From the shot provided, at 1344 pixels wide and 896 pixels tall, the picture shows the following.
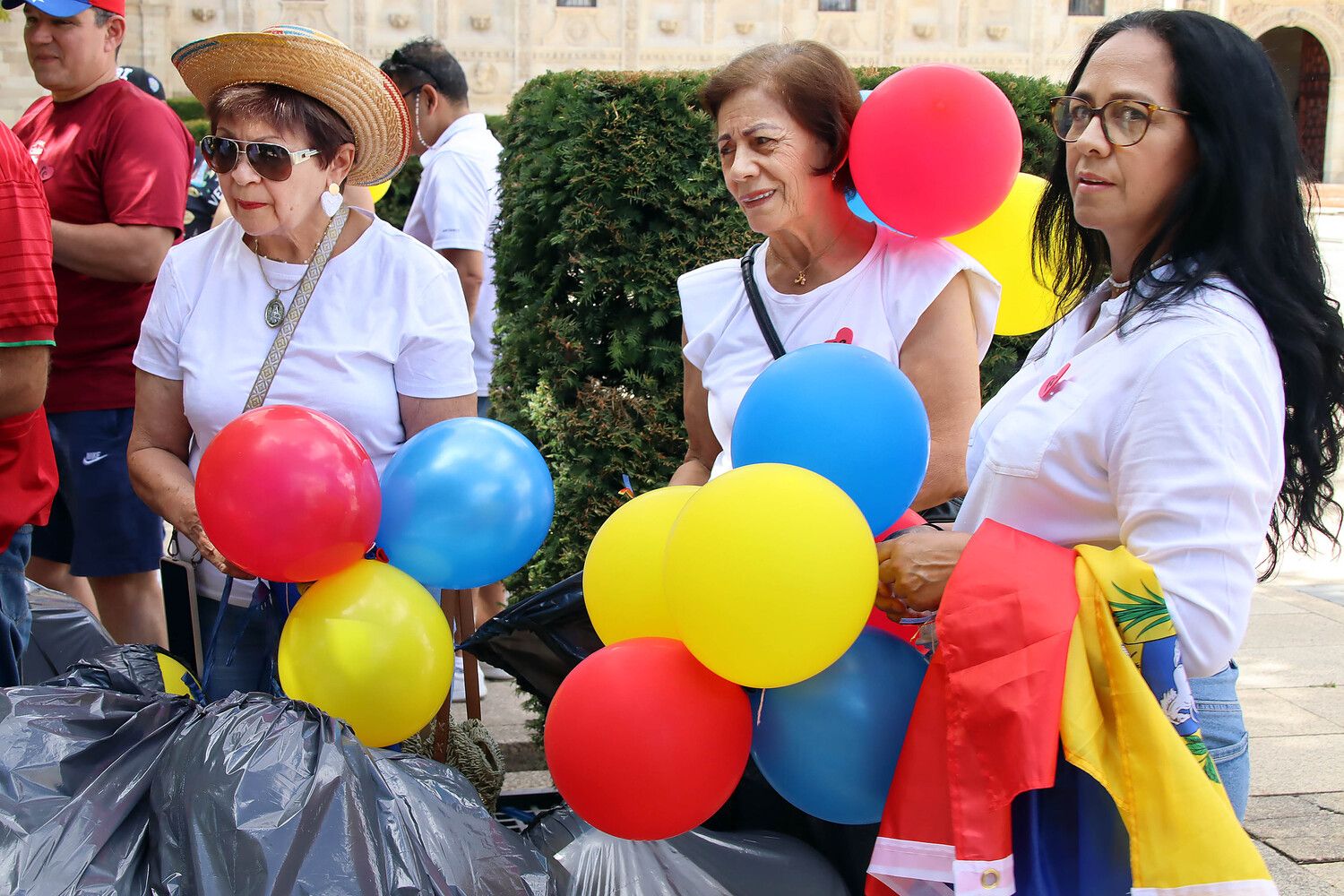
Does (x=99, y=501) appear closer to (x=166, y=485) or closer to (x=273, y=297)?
(x=166, y=485)

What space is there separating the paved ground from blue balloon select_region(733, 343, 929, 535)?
3.60 ft

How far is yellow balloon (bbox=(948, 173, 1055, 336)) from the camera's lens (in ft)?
8.36

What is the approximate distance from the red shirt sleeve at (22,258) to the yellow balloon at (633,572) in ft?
4.31

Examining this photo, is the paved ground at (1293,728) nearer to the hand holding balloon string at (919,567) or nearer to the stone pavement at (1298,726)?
the stone pavement at (1298,726)

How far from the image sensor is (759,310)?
244 cm

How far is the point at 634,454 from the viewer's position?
3816 millimetres

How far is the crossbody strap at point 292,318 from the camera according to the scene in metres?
2.41

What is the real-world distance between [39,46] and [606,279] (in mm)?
1806

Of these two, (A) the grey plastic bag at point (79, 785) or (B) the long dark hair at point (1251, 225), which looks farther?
(A) the grey plastic bag at point (79, 785)

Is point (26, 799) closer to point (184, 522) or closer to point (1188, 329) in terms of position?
point (184, 522)

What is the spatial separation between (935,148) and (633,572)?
966 mm

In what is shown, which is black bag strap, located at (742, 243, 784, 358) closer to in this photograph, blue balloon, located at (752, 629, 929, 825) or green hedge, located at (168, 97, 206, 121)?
blue balloon, located at (752, 629, 929, 825)

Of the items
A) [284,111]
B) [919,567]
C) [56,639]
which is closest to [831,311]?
[919,567]

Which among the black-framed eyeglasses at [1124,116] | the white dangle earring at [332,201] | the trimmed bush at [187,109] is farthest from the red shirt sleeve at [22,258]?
the trimmed bush at [187,109]
